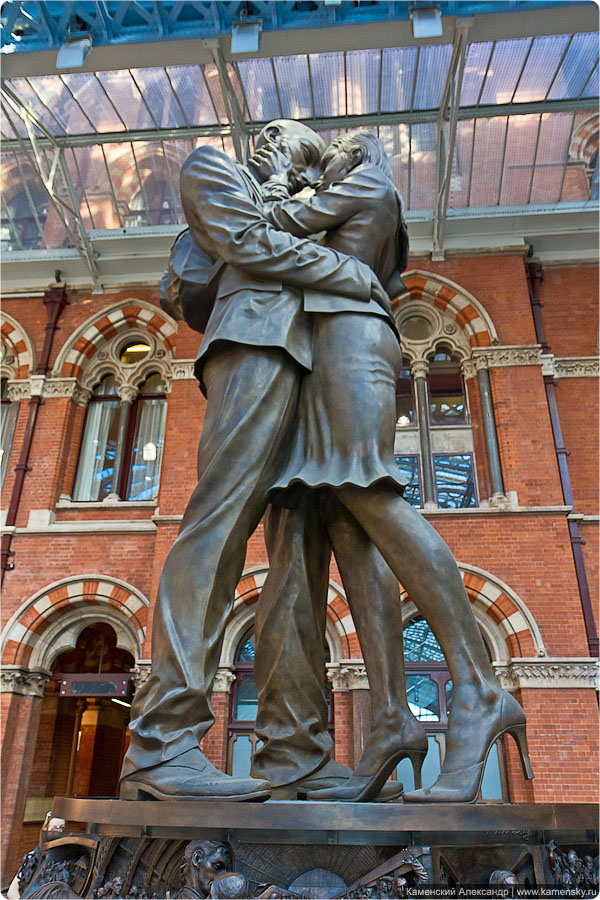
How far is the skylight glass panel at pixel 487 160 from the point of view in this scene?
10.8 m

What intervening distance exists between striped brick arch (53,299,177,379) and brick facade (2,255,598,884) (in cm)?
8

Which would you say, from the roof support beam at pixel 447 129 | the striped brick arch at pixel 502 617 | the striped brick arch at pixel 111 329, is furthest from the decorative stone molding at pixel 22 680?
the roof support beam at pixel 447 129

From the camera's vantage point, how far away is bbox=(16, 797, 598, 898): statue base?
148 centimetres

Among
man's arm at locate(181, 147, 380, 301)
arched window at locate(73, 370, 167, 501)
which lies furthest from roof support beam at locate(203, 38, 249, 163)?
man's arm at locate(181, 147, 380, 301)

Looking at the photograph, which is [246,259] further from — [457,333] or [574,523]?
[457,333]

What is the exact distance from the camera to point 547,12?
8.45 meters

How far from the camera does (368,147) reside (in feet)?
9.11

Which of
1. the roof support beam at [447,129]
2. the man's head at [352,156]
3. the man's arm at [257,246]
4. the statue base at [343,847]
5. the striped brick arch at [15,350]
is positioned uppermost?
the roof support beam at [447,129]

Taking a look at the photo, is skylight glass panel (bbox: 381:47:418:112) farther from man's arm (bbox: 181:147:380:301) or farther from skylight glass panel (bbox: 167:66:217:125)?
man's arm (bbox: 181:147:380:301)

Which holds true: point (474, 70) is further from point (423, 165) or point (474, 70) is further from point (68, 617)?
point (68, 617)

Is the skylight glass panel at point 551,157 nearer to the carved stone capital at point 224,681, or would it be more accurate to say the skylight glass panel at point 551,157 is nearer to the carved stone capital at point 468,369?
the carved stone capital at point 468,369

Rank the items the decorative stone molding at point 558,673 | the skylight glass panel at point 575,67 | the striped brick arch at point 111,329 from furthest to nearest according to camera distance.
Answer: the striped brick arch at point 111,329 → the skylight glass panel at point 575,67 → the decorative stone molding at point 558,673

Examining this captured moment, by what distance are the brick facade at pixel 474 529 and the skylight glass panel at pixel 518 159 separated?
1095 millimetres

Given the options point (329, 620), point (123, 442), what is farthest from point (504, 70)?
point (329, 620)
